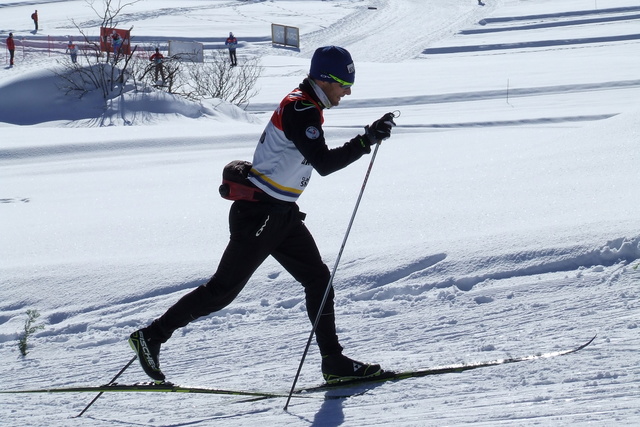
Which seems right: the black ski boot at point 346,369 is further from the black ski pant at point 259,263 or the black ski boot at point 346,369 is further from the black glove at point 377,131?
the black glove at point 377,131

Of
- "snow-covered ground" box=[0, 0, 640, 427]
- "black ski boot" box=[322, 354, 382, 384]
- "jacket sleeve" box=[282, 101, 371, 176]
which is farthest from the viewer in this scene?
"black ski boot" box=[322, 354, 382, 384]

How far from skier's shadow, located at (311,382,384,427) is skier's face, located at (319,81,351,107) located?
1.22 m

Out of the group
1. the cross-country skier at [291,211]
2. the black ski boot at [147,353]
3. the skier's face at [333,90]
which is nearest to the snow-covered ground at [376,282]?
the black ski boot at [147,353]

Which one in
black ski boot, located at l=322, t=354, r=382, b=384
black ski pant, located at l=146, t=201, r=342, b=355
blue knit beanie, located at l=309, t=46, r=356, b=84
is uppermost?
blue knit beanie, located at l=309, t=46, r=356, b=84

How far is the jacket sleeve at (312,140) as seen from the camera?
3123 mm

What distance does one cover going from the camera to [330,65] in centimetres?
328

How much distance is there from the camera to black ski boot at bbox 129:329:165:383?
3535mm

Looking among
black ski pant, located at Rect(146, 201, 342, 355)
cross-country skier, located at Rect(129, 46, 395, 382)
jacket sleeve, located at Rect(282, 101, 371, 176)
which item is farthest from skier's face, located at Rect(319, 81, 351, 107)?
black ski pant, located at Rect(146, 201, 342, 355)

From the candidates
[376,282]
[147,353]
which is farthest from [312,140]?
[376,282]

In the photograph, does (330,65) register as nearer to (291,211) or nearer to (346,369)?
(291,211)

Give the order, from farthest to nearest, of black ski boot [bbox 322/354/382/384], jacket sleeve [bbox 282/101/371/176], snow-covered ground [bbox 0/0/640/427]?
black ski boot [bbox 322/354/382/384], snow-covered ground [bbox 0/0/640/427], jacket sleeve [bbox 282/101/371/176]

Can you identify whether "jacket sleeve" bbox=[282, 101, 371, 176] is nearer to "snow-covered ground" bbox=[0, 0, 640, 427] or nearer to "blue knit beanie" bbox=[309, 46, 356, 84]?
"blue knit beanie" bbox=[309, 46, 356, 84]

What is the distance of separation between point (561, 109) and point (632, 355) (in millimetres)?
13709

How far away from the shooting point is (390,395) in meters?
3.30
